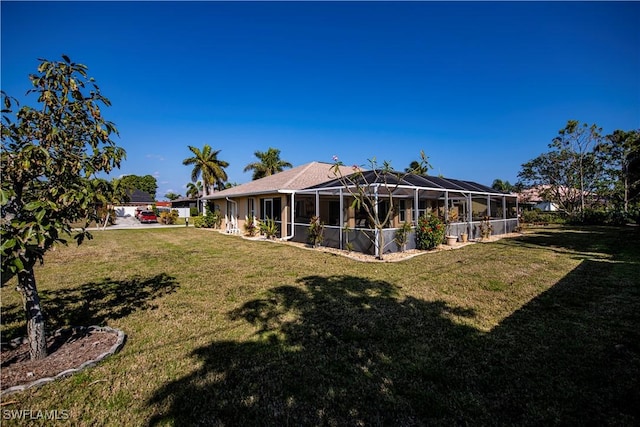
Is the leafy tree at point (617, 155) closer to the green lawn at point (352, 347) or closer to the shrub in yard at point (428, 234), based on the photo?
the shrub in yard at point (428, 234)

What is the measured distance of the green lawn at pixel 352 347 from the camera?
271cm

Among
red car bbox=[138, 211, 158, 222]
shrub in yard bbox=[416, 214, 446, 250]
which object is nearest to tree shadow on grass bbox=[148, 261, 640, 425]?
shrub in yard bbox=[416, 214, 446, 250]

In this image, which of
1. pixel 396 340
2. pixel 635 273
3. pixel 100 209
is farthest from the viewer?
pixel 635 273

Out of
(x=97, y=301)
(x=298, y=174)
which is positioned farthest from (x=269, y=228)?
(x=97, y=301)

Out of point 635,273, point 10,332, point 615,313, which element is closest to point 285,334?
point 10,332

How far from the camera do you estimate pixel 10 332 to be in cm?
439

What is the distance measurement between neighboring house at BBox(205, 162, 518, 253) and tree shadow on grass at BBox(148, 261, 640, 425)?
6529mm

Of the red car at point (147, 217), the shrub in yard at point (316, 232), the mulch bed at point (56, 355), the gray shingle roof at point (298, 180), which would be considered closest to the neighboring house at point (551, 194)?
the gray shingle roof at point (298, 180)

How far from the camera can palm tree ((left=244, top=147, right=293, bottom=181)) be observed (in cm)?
3969

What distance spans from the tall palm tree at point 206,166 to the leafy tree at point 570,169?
129ft

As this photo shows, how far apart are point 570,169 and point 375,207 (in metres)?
34.3

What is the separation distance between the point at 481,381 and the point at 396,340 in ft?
3.82

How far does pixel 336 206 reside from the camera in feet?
57.7

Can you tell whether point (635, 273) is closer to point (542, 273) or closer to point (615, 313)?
point (542, 273)
